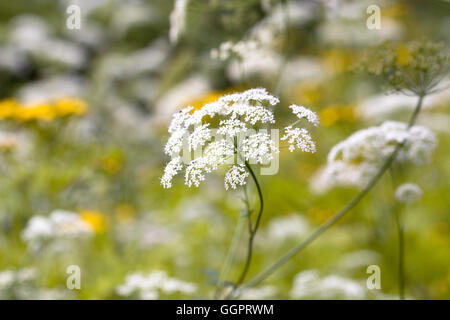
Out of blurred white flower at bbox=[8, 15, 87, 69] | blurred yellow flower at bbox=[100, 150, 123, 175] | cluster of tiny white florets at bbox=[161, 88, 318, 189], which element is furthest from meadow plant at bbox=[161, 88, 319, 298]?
blurred white flower at bbox=[8, 15, 87, 69]

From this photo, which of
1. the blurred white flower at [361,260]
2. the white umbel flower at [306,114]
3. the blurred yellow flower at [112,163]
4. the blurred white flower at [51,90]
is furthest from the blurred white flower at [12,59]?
the white umbel flower at [306,114]

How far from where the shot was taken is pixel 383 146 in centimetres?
190

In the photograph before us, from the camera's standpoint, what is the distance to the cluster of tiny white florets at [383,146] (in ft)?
5.63

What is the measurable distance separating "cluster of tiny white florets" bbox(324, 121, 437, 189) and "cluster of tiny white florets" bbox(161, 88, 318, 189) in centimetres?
57

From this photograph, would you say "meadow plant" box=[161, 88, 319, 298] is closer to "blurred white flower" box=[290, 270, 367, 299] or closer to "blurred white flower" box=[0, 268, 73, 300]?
"blurred white flower" box=[290, 270, 367, 299]

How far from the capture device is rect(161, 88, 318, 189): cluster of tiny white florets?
3.93 ft

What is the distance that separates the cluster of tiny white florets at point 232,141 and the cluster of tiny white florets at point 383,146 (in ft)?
1.88

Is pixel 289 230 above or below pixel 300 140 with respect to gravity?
above

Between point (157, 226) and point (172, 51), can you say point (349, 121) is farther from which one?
point (172, 51)

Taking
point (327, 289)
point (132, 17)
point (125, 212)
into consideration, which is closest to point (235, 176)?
point (327, 289)

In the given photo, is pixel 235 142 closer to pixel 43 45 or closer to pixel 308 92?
pixel 308 92

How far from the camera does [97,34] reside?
35.7 feet

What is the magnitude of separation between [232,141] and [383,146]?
0.89 meters
